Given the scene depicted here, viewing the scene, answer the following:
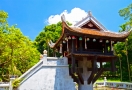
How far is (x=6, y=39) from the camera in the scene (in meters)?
13.6

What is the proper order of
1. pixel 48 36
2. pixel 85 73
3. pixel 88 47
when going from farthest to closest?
pixel 48 36 → pixel 88 47 → pixel 85 73

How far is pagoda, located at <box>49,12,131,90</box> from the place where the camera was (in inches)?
374

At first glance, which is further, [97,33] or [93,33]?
[97,33]

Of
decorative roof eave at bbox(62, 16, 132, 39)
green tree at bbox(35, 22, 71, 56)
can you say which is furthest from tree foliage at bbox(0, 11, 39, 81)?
green tree at bbox(35, 22, 71, 56)

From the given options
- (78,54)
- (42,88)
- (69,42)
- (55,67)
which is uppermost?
(69,42)

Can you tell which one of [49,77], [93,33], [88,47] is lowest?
[49,77]

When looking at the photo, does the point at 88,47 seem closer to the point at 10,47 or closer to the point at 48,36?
the point at 10,47

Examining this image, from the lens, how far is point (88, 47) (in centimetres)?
1080

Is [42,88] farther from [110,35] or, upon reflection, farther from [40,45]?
[40,45]

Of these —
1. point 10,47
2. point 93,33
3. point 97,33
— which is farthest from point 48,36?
point 93,33

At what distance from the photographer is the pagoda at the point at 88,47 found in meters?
9.51

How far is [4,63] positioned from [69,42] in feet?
23.2

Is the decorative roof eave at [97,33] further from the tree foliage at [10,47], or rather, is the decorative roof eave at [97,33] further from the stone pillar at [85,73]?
the tree foliage at [10,47]

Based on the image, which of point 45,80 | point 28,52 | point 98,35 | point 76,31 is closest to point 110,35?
point 98,35
